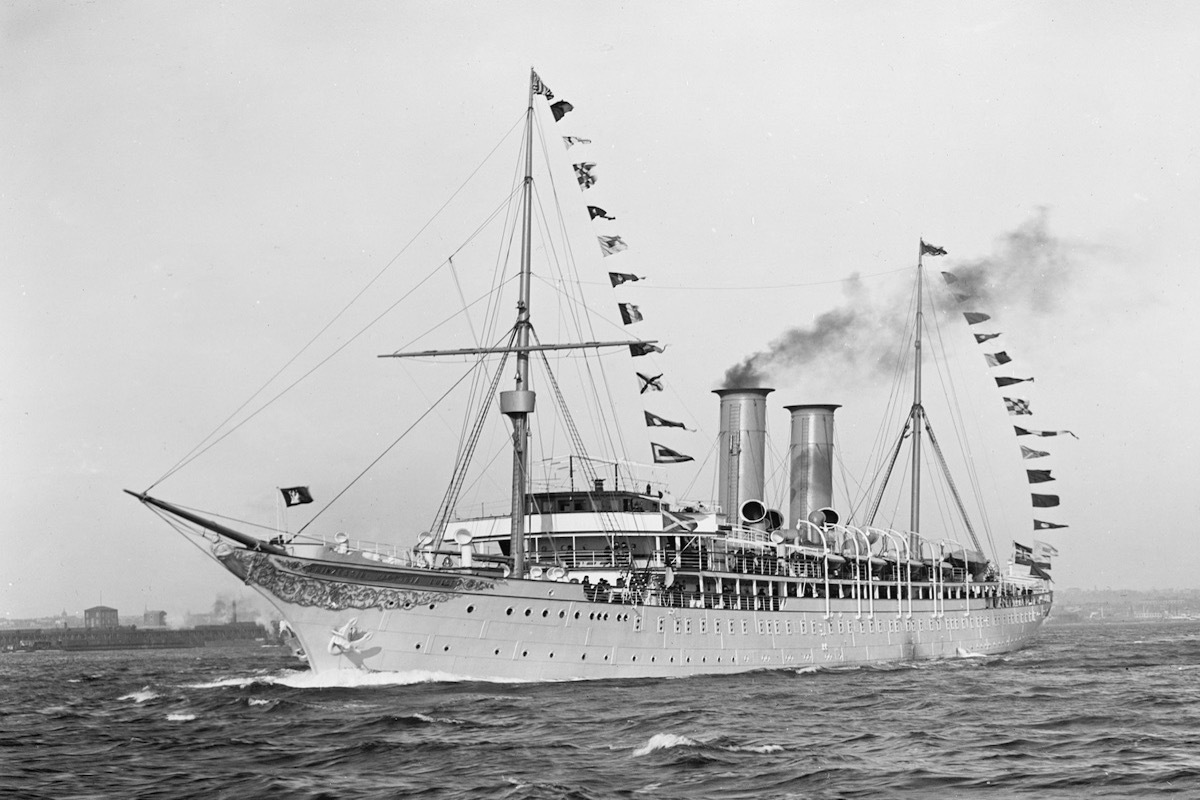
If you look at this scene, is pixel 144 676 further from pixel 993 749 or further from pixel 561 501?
pixel 993 749

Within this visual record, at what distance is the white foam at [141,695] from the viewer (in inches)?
1440

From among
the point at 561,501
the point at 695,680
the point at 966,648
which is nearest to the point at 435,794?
the point at 695,680

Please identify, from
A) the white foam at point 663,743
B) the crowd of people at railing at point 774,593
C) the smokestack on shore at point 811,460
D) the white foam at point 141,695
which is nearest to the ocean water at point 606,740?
the white foam at point 663,743

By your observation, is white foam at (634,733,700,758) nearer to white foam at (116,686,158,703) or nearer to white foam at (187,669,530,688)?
white foam at (187,669,530,688)

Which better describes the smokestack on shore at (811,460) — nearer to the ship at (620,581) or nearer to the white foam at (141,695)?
the ship at (620,581)

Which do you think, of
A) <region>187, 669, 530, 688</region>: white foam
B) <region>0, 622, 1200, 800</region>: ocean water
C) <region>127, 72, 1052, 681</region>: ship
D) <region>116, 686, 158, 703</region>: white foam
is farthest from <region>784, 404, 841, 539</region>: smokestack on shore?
<region>116, 686, 158, 703</region>: white foam

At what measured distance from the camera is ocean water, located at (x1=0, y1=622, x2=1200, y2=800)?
20422 millimetres

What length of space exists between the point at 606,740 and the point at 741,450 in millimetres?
29002

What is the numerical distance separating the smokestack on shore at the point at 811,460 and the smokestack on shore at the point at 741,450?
4.68 meters

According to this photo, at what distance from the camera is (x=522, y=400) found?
38594 mm

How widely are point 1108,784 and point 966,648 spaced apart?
4234 centimetres

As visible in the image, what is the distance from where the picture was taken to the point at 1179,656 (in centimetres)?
5991

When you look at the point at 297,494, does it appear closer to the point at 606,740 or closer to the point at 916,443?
the point at 606,740

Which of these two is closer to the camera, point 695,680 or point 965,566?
point 695,680
